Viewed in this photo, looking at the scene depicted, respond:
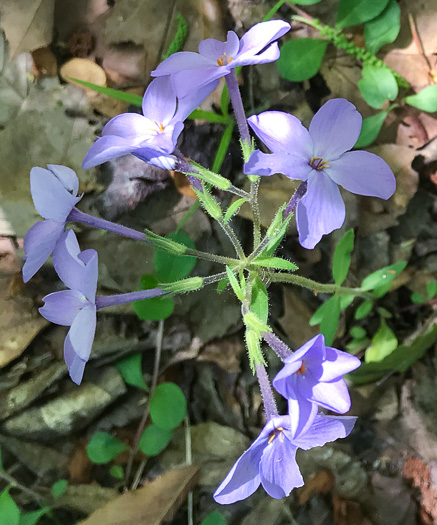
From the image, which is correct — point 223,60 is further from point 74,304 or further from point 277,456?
point 277,456

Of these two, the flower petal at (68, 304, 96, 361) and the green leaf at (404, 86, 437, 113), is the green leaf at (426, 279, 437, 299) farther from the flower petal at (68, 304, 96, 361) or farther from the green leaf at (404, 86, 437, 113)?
the flower petal at (68, 304, 96, 361)

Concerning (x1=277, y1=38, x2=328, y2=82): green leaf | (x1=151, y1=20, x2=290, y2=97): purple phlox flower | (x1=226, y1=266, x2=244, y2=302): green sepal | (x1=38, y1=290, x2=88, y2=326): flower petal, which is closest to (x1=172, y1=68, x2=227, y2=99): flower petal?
(x1=151, y1=20, x2=290, y2=97): purple phlox flower

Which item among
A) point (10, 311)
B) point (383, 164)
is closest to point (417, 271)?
point (383, 164)

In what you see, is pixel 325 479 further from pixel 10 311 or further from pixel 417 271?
pixel 10 311

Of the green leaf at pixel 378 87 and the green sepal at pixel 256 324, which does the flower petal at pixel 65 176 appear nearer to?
the green sepal at pixel 256 324

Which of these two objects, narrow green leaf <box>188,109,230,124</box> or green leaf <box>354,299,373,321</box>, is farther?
green leaf <box>354,299,373,321</box>

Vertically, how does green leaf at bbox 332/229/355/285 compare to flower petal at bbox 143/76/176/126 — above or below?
below

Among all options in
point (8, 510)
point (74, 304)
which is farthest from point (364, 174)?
point (8, 510)
